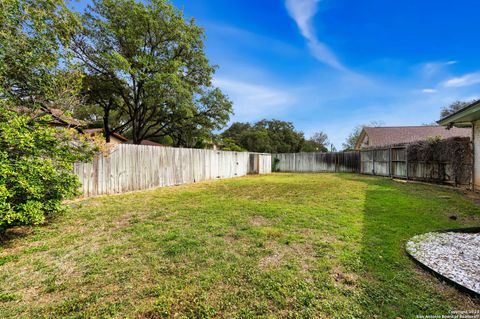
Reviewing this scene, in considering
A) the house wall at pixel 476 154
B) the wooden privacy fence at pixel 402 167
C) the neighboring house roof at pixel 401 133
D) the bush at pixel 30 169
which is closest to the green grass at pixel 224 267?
the bush at pixel 30 169

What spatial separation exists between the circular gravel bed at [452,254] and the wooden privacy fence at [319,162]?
43.1 ft

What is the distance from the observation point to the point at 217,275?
6.68 feet

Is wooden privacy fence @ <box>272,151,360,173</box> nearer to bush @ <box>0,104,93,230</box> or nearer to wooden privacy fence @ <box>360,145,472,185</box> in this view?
wooden privacy fence @ <box>360,145,472,185</box>

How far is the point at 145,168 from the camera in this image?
7.41 m

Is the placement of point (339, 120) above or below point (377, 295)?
above

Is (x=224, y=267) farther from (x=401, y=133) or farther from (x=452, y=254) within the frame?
(x=401, y=133)

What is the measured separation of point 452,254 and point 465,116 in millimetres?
6106

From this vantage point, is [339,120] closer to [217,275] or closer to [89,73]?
[89,73]

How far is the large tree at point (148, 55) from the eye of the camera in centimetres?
1087

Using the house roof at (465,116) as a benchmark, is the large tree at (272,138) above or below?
above

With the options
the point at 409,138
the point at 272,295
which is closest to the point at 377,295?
the point at 272,295

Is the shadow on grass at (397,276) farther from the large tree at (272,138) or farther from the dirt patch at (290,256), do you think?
the large tree at (272,138)

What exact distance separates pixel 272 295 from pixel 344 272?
838 millimetres

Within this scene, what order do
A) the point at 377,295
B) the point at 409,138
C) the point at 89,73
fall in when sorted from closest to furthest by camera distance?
the point at 377,295, the point at 89,73, the point at 409,138
